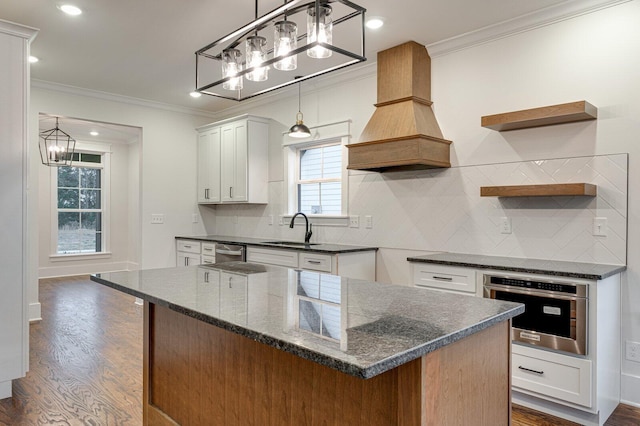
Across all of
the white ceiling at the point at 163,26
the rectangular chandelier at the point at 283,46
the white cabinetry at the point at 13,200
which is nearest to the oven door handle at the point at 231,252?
the white ceiling at the point at 163,26

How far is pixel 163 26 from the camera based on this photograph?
11.2 feet

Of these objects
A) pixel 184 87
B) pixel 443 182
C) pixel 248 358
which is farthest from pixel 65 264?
pixel 248 358

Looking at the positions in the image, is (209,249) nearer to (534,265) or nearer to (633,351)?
(534,265)

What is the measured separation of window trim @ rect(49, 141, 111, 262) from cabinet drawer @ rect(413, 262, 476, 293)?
7202 mm

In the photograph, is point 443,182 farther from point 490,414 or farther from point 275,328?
point 275,328

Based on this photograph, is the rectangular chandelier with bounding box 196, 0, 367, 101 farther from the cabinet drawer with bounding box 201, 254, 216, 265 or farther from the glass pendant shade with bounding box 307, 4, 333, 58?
the cabinet drawer with bounding box 201, 254, 216, 265

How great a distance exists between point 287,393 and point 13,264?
2393 millimetres

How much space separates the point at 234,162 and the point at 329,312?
4275 millimetres

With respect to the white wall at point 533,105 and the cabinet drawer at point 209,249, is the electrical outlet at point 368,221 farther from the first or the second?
the cabinet drawer at point 209,249

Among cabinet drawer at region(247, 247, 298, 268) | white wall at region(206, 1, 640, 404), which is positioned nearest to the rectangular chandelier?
white wall at region(206, 1, 640, 404)

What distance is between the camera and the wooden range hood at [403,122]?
11.3 ft

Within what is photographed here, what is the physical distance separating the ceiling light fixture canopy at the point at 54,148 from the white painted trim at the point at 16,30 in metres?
3.97

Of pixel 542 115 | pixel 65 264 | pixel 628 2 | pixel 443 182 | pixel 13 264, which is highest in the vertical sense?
pixel 628 2

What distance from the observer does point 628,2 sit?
279cm
